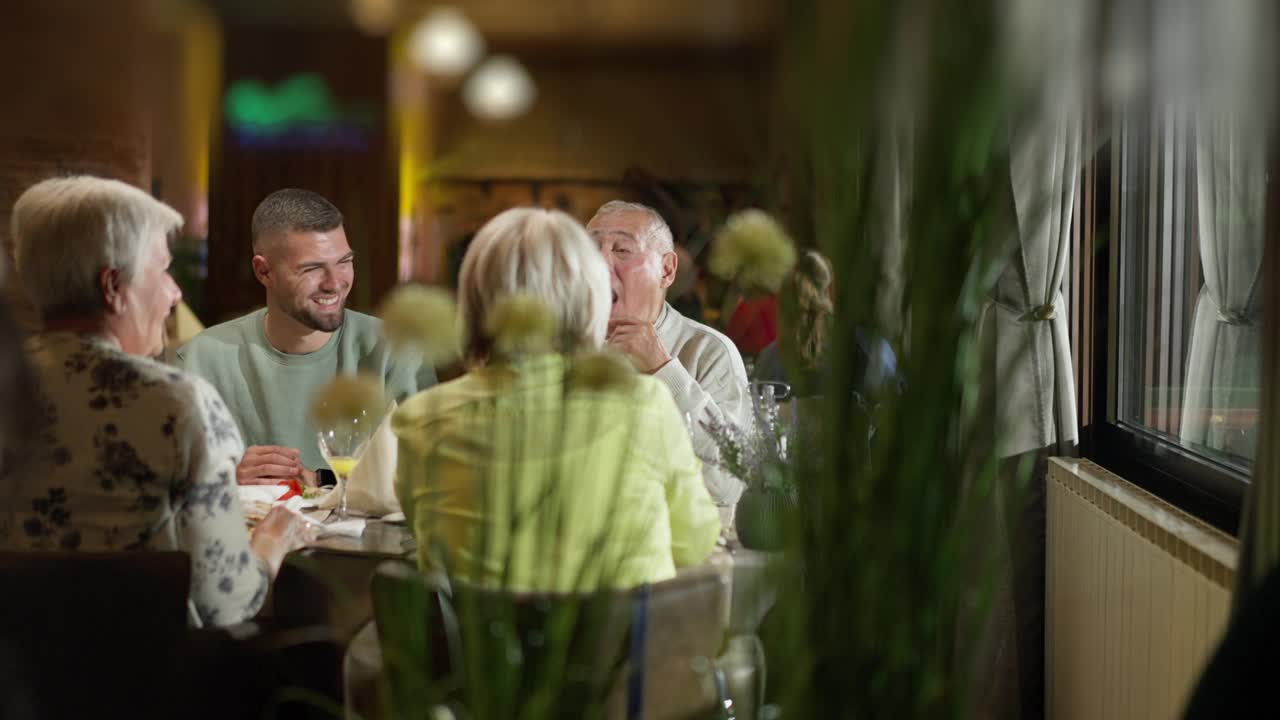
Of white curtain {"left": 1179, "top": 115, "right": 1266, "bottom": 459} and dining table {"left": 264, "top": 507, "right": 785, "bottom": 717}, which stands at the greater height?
white curtain {"left": 1179, "top": 115, "right": 1266, "bottom": 459}

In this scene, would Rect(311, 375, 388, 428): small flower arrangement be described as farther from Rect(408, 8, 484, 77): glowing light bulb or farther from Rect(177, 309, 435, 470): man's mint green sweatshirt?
Rect(408, 8, 484, 77): glowing light bulb

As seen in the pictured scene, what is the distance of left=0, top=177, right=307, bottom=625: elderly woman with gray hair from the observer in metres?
1.57

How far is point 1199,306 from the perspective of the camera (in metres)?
2.40

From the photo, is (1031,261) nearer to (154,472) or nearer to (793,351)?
(154,472)

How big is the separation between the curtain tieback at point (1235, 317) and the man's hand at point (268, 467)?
5.81 feet

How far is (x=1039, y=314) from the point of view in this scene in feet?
9.16

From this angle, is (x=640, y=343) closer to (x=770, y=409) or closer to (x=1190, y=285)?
(x=770, y=409)

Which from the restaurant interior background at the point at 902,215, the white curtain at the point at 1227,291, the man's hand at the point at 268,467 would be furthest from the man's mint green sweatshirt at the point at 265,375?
the white curtain at the point at 1227,291

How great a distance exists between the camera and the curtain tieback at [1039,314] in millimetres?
2787

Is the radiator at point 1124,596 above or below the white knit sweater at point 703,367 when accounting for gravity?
below

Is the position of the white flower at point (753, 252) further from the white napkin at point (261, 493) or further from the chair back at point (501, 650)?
the white napkin at point (261, 493)

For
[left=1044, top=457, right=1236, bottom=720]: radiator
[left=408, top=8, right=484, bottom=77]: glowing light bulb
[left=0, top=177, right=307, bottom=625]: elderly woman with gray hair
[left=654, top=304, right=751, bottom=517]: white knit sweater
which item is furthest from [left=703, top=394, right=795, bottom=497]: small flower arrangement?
[left=408, top=8, right=484, bottom=77]: glowing light bulb

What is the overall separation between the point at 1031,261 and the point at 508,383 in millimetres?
2303

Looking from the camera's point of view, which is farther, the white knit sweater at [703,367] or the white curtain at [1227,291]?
the white knit sweater at [703,367]
